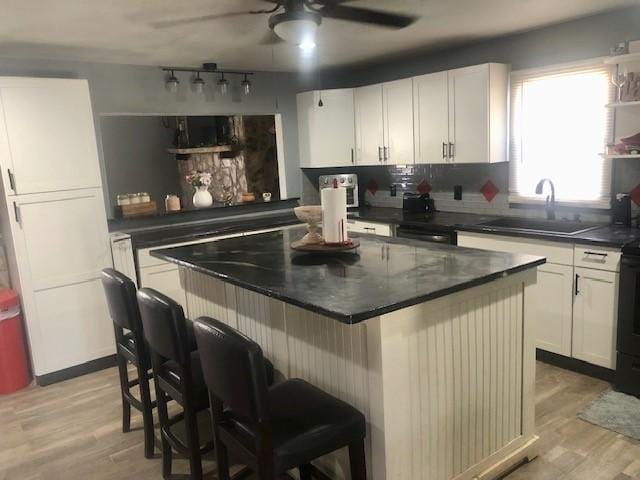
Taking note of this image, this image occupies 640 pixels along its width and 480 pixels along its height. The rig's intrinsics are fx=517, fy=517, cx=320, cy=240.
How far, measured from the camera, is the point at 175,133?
212 inches

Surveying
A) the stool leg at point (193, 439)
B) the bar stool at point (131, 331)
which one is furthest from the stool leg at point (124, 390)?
the stool leg at point (193, 439)

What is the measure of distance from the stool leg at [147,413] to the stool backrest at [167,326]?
0.48 meters

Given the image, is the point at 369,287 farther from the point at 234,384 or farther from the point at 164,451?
the point at 164,451

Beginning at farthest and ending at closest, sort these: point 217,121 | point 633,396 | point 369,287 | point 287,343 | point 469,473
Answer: point 217,121 < point 633,396 < point 287,343 < point 469,473 < point 369,287

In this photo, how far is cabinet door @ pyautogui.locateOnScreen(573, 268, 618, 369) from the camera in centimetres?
311

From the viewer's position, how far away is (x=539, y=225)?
3.95m

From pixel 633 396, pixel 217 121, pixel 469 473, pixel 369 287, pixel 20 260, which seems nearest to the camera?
pixel 369 287

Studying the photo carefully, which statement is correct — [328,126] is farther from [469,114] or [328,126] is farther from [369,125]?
[469,114]

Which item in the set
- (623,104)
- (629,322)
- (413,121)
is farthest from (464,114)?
(629,322)

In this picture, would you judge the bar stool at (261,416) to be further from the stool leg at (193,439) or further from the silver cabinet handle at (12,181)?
the silver cabinet handle at (12,181)

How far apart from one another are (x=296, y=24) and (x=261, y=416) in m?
1.75

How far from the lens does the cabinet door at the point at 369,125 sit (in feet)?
15.8

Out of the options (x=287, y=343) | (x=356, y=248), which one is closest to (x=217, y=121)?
(x=356, y=248)

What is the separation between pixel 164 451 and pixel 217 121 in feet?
12.0
